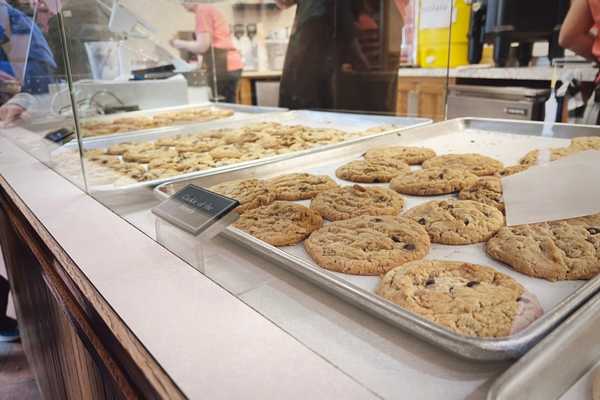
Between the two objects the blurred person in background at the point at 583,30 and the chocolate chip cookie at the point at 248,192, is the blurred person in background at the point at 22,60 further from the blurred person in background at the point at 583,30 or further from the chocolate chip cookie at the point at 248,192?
the blurred person in background at the point at 583,30

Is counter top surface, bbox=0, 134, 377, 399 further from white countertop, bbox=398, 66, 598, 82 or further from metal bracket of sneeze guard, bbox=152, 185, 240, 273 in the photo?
white countertop, bbox=398, 66, 598, 82

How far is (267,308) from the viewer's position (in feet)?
1.78

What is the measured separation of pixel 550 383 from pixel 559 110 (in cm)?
188

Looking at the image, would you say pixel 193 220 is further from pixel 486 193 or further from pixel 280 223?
pixel 486 193

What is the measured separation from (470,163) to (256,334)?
88cm

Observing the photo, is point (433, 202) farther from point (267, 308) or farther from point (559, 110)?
point (559, 110)

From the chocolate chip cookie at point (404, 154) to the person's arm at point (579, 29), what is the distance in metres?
1.57

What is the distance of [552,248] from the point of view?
0.68 m

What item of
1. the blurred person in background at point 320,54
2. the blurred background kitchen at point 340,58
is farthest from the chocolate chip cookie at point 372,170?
the blurred person in background at point 320,54

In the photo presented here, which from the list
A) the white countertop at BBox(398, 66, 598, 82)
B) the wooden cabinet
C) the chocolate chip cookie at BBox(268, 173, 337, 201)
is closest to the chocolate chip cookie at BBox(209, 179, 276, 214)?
the chocolate chip cookie at BBox(268, 173, 337, 201)

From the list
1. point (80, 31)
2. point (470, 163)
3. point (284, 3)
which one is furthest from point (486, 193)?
point (284, 3)

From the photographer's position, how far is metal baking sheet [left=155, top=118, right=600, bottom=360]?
428mm

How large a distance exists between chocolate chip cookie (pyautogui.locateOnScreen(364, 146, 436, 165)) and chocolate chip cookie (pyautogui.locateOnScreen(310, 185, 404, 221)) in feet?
0.98

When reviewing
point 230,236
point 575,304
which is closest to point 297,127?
point 230,236
